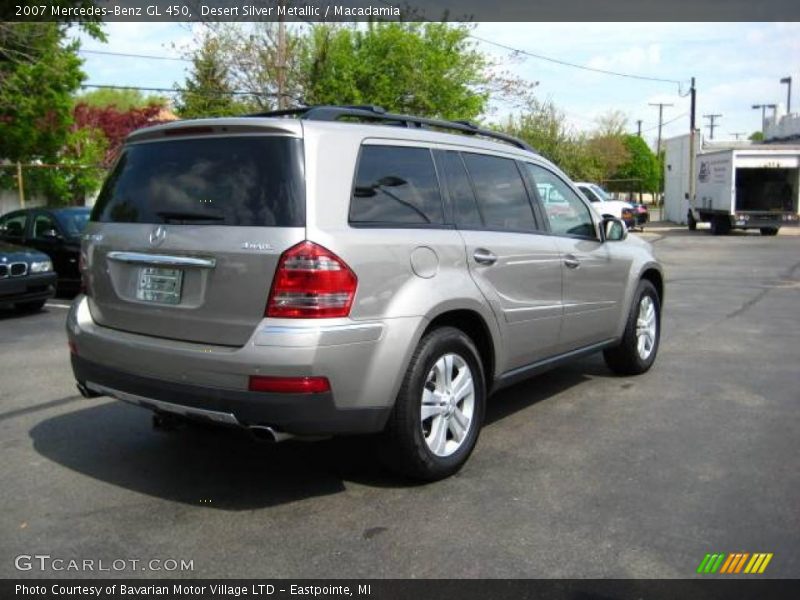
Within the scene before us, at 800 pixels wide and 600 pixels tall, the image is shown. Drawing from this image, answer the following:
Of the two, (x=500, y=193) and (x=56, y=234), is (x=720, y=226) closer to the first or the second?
(x=56, y=234)

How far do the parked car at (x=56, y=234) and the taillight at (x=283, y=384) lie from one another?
924 centimetres

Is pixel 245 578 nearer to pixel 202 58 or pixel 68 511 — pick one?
pixel 68 511

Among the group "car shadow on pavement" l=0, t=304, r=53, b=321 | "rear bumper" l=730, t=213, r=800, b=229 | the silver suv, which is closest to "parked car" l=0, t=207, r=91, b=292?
"car shadow on pavement" l=0, t=304, r=53, b=321

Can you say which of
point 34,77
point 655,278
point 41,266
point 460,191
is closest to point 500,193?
point 460,191

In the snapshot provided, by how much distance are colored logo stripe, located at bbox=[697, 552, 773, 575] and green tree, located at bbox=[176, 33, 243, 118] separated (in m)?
23.3

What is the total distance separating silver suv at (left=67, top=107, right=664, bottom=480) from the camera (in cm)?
348

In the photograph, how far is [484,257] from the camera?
440cm

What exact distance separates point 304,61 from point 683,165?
2063cm

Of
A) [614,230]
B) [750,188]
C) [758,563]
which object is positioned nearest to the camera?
[758,563]

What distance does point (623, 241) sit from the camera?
6164mm

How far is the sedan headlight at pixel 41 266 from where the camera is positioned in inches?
399

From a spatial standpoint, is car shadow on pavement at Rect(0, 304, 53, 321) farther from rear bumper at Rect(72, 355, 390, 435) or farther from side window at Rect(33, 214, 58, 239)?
rear bumper at Rect(72, 355, 390, 435)

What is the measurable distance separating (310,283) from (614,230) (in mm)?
3344

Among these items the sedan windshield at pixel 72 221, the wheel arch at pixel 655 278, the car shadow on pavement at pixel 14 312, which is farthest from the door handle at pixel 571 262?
the sedan windshield at pixel 72 221
